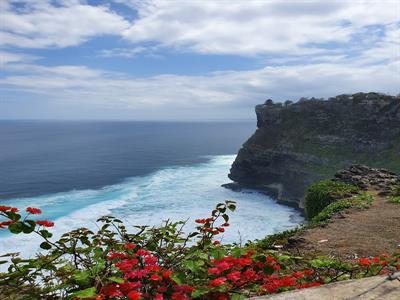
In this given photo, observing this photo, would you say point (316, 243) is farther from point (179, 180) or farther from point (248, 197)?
point (179, 180)

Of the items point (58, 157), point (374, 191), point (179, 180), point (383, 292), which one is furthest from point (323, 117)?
point (58, 157)

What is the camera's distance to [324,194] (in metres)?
22.4

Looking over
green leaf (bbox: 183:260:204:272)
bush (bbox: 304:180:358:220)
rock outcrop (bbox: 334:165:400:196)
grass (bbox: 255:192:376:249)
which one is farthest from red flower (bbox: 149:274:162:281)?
rock outcrop (bbox: 334:165:400:196)

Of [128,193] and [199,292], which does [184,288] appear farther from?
[128,193]

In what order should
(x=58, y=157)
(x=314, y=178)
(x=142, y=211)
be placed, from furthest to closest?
(x=58, y=157)
(x=314, y=178)
(x=142, y=211)

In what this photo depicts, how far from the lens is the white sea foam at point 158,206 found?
44.9 meters

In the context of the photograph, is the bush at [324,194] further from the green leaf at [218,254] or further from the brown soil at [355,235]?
the green leaf at [218,254]

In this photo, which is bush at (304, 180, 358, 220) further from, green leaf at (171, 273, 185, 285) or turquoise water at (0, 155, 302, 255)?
green leaf at (171, 273, 185, 285)

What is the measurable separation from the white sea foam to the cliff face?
5.70m

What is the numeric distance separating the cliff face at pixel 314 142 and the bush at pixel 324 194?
120ft

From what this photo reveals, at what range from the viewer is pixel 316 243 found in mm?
12578

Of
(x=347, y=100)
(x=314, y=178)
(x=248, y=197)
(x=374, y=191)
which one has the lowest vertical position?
(x=248, y=197)

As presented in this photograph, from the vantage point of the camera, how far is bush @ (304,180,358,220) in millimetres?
21914

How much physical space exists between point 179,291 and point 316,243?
1003cm
